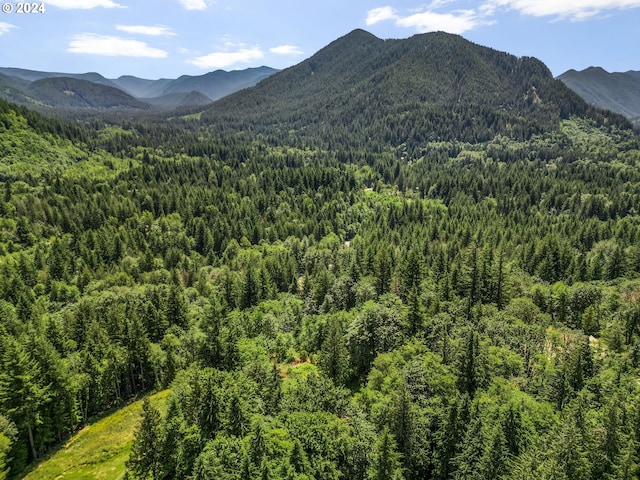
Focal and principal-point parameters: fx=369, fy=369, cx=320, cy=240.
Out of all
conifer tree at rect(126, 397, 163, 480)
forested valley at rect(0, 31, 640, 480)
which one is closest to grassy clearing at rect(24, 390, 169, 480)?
forested valley at rect(0, 31, 640, 480)

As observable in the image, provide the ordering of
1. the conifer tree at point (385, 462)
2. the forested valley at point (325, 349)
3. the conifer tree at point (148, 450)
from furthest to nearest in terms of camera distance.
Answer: the conifer tree at point (148, 450) < the forested valley at point (325, 349) < the conifer tree at point (385, 462)

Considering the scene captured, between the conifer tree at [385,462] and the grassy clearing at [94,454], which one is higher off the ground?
the conifer tree at [385,462]

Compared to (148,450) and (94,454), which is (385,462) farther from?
(94,454)

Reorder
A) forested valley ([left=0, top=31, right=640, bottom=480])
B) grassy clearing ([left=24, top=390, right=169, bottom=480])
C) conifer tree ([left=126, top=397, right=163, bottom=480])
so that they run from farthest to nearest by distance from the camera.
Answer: grassy clearing ([left=24, top=390, right=169, bottom=480]), conifer tree ([left=126, top=397, right=163, bottom=480]), forested valley ([left=0, top=31, right=640, bottom=480])

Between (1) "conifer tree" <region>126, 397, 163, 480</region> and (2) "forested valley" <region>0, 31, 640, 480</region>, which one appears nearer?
(2) "forested valley" <region>0, 31, 640, 480</region>

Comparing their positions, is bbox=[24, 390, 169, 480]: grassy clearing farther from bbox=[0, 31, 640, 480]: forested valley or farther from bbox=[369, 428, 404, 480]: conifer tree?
bbox=[369, 428, 404, 480]: conifer tree

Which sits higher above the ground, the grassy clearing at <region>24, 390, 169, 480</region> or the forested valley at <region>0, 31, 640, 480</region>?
the forested valley at <region>0, 31, 640, 480</region>

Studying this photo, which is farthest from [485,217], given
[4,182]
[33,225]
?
[4,182]

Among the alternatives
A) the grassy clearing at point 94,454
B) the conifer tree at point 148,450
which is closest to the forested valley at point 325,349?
the conifer tree at point 148,450

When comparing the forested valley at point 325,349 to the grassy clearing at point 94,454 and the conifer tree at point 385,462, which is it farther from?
the grassy clearing at point 94,454
